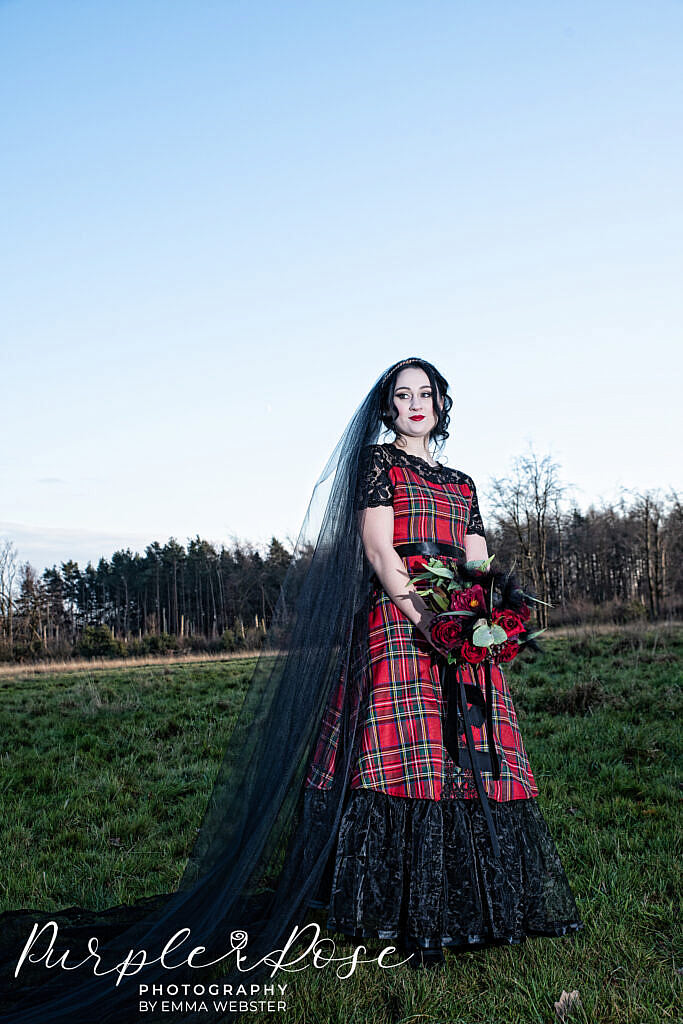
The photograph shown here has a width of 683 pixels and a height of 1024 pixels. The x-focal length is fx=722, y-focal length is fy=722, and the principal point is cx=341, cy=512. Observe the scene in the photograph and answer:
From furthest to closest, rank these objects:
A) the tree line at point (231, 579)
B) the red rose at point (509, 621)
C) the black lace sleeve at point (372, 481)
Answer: the tree line at point (231, 579)
the black lace sleeve at point (372, 481)
the red rose at point (509, 621)

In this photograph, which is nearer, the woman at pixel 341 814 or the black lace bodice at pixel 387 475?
the woman at pixel 341 814

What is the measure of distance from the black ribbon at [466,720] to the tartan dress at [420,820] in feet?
0.09

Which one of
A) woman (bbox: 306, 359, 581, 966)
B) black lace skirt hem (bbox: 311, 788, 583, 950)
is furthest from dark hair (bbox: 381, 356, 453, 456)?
black lace skirt hem (bbox: 311, 788, 583, 950)

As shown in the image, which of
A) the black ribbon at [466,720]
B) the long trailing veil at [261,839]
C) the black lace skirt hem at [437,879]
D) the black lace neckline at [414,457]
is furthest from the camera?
the black lace neckline at [414,457]

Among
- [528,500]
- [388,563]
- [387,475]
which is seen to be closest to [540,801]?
[388,563]

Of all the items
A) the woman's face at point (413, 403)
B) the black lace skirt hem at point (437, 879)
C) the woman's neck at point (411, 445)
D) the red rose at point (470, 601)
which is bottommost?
the black lace skirt hem at point (437, 879)

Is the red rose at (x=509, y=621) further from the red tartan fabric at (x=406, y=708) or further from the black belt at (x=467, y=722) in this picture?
the red tartan fabric at (x=406, y=708)

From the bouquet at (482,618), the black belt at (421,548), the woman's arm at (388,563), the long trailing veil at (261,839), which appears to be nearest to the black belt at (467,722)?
the bouquet at (482,618)

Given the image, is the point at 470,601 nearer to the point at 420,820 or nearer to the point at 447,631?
the point at 447,631

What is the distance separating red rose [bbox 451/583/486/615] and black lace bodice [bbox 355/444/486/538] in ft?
2.12

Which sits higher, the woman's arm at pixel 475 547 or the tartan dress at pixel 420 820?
the woman's arm at pixel 475 547

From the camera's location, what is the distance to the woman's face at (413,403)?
369 cm

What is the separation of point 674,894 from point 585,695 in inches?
176

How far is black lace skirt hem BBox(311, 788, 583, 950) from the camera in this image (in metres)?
2.77
